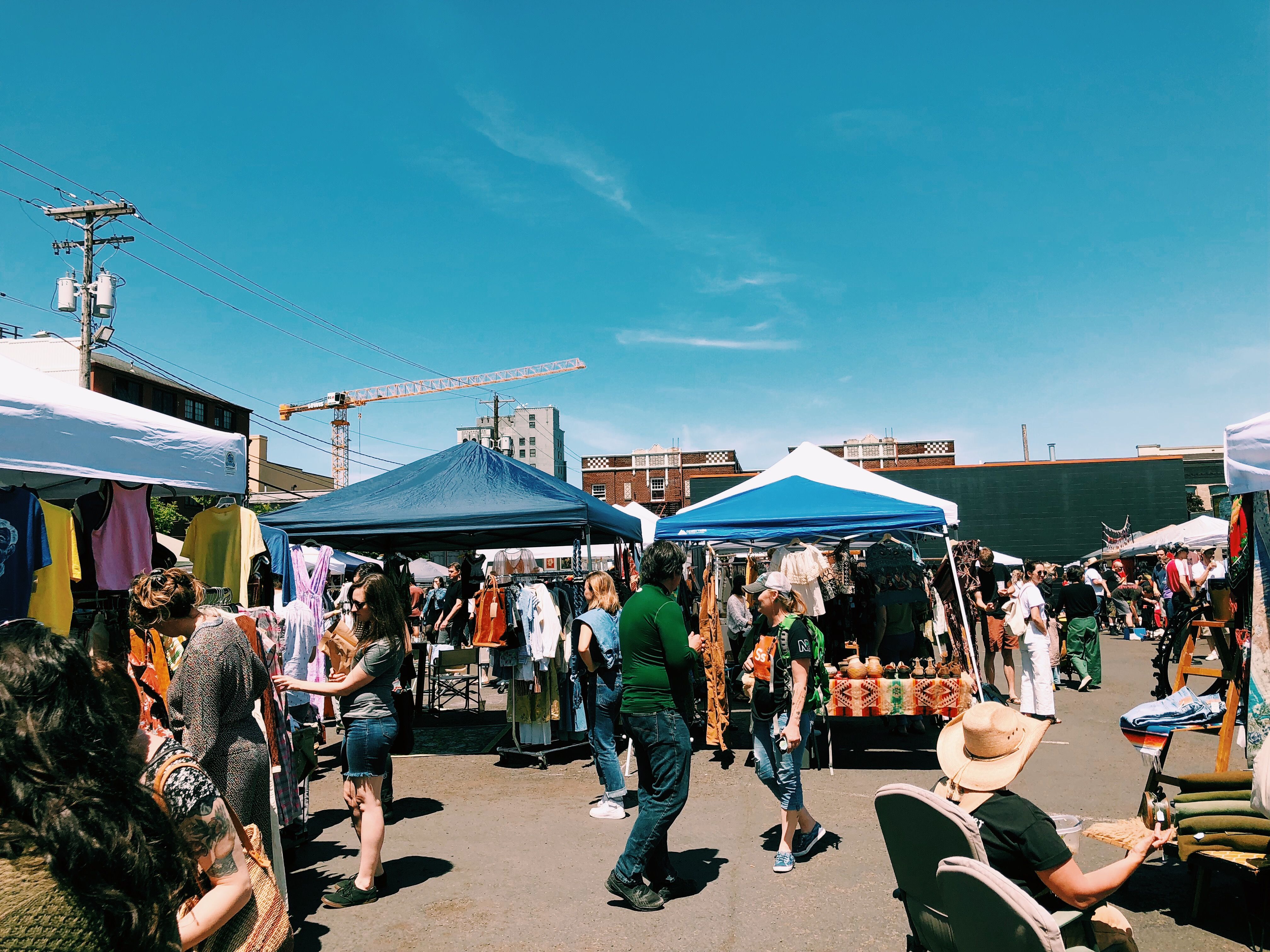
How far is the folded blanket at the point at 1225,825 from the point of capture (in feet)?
12.9

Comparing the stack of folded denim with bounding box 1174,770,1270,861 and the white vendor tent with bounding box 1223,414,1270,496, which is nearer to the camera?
the stack of folded denim with bounding box 1174,770,1270,861

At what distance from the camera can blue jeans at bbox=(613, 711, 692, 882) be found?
4.53 m

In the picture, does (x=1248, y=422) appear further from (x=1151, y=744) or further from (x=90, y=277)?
(x=90, y=277)

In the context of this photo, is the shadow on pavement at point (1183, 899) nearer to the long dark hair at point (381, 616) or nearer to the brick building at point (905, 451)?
the long dark hair at point (381, 616)

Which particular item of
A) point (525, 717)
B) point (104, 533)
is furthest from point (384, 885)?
point (525, 717)

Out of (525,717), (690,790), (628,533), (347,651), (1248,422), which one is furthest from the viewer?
(628,533)

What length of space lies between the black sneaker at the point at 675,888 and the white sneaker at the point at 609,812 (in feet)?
4.63

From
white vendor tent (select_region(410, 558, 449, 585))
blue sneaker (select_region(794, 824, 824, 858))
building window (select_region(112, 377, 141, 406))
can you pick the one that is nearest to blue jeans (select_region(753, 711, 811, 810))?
blue sneaker (select_region(794, 824, 824, 858))

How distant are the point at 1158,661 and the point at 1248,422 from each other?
261cm

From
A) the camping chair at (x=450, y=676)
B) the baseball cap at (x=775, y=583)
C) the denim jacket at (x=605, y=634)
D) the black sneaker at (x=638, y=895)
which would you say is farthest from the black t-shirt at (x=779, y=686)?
the camping chair at (x=450, y=676)

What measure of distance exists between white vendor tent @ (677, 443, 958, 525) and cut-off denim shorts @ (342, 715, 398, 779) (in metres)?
5.47

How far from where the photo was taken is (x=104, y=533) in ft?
16.0

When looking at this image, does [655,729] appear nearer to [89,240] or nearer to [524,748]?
[524,748]

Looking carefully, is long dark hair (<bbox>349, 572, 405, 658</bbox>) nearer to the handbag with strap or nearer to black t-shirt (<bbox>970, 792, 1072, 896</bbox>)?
the handbag with strap
